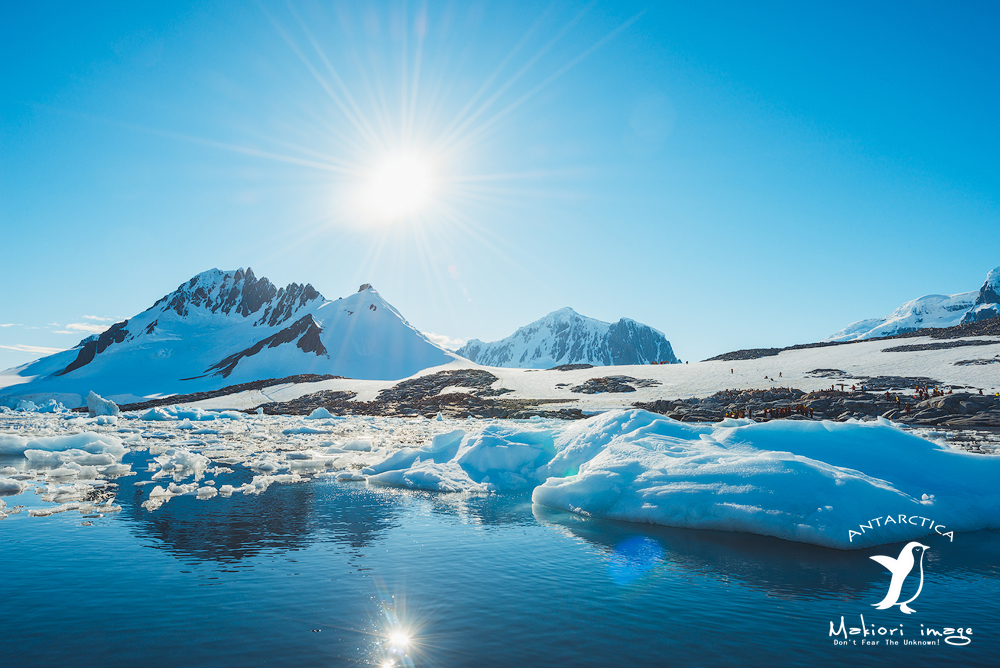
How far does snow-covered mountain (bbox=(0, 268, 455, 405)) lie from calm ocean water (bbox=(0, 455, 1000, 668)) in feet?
331

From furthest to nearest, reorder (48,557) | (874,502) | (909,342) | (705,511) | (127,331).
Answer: (127,331) → (909,342) → (705,511) → (874,502) → (48,557)

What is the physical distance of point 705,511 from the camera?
1048 centimetres

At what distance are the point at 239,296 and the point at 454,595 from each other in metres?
172

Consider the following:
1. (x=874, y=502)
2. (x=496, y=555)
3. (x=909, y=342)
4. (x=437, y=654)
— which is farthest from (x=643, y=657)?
(x=909, y=342)

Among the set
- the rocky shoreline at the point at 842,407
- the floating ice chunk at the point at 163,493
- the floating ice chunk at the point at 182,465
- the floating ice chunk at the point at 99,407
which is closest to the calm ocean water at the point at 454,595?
the floating ice chunk at the point at 163,493

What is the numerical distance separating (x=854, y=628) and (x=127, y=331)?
6974 inches

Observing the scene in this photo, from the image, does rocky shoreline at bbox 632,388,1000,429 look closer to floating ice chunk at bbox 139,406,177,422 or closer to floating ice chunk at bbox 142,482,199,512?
floating ice chunk at bbox 142,482,199,512

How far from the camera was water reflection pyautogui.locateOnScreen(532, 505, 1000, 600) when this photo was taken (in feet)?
25.2

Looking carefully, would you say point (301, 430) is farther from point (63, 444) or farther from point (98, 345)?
point (98, 345)

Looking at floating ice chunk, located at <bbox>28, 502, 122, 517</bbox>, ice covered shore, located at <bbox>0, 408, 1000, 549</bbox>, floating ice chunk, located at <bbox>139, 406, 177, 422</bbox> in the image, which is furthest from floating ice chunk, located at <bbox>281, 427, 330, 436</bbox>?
floating ice chunk, located at <bbox>28, 502, 122, 517</bbox>

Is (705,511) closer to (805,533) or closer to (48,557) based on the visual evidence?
(805,533)

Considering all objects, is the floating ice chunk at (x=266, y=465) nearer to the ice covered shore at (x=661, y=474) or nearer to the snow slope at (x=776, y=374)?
the ice covered shore at (x=661, y=474)

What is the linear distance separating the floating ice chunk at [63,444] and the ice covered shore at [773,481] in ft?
49.9

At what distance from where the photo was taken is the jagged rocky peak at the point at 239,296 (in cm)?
14662
